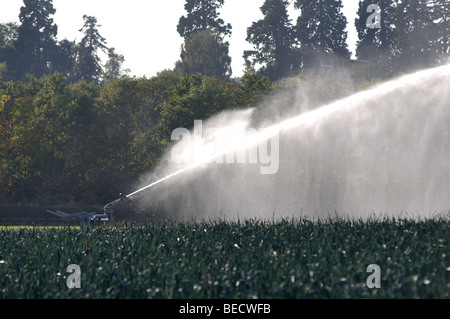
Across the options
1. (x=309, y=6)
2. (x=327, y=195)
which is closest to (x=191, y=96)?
(x=327, y=195)

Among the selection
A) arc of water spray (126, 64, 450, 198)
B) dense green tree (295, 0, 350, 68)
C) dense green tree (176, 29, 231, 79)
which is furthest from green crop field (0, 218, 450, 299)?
dense green tree (176, 29, 231, 79)

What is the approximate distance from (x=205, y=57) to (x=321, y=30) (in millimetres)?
17833

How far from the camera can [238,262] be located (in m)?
14.1

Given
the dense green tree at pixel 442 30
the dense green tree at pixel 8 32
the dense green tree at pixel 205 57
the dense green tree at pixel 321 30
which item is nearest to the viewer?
the dense green tree at pixel 442 30

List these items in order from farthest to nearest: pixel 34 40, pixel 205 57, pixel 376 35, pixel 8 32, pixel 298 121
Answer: pixel 8 32 → pixel 34 40 → pixel 205 57 → pixel 376 35 → pixel 298 121

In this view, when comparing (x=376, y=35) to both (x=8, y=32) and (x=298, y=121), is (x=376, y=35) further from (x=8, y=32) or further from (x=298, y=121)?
(x=8, y=32)

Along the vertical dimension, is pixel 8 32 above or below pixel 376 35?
above

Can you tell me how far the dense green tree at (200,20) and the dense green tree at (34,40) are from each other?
21909mm

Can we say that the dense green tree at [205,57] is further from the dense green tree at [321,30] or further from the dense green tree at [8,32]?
the dense green tree at [8,32]

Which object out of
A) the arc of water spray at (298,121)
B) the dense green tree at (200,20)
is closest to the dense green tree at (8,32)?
the dense green tree at (200,20)

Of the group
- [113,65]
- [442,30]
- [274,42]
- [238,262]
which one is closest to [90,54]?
[113,65]

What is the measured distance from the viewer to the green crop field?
471 inches

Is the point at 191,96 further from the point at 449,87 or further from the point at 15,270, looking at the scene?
the point at 15,270

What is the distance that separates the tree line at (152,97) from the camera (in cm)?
5456
